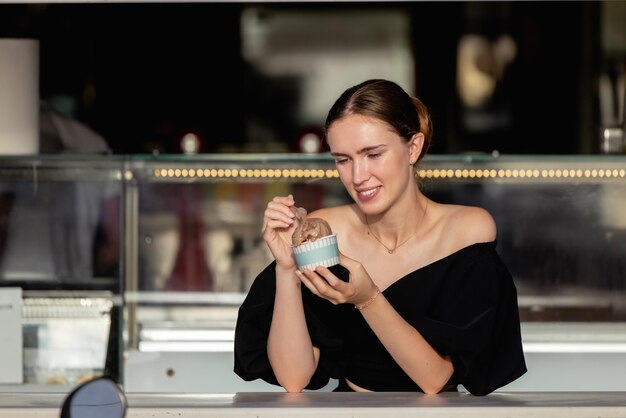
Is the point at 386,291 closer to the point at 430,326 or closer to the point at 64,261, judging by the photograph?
the point at 430,326

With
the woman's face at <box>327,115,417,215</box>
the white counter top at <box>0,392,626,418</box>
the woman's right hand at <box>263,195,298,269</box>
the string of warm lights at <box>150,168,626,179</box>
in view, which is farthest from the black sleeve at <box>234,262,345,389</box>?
the string of warm lights at <box>150,168,626,179</box>

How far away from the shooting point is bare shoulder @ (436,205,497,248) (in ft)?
7.72

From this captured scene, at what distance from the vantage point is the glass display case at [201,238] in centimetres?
357

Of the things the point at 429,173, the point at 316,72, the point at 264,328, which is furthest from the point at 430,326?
the point at 316,72

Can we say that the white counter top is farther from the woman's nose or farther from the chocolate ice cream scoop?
the woman's nose

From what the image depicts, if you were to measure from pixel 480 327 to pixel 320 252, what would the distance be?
388 mm

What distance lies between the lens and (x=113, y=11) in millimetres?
6074

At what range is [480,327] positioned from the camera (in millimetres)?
2180

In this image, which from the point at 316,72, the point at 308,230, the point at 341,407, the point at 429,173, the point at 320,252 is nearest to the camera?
the point at 341,407

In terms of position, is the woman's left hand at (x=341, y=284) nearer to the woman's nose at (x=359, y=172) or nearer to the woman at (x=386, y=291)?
the woman at (x=386, y=291)

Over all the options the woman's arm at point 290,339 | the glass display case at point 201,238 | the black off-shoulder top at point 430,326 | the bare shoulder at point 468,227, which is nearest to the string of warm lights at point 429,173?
the glass display case at point 201,238

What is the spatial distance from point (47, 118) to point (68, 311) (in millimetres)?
957

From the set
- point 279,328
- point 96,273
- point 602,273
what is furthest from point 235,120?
point 279,328

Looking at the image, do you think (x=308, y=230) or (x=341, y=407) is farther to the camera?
(x=308, y=230)
